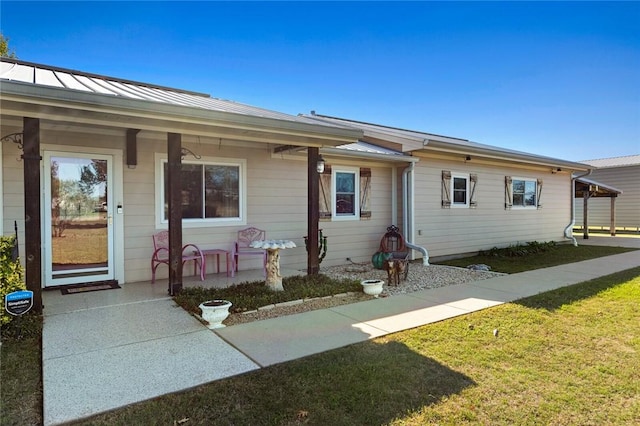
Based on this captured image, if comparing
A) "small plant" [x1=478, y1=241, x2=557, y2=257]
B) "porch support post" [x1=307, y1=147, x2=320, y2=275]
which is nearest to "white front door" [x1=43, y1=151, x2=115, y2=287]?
"porch support post" [x1=307, y1=147, x2=320, y2=275]

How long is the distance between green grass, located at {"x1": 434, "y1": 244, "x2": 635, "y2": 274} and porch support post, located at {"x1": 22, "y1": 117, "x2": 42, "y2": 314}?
784cm

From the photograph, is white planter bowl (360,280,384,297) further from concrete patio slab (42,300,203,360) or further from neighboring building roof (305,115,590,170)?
neighboring building roof (305,115,590,170)

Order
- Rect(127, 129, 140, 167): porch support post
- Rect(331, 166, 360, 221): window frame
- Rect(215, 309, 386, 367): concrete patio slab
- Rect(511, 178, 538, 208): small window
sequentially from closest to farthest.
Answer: Rect(215, 309, 386, 367): concrete patio slab, Rect(127, 129, 140, 167): porch support post, Rect(331, 166, 360, 221): window frame, Rect(511, 178, 538, 208): small window

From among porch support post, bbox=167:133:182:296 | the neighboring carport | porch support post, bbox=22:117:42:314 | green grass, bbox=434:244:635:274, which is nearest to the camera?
porch support post, bbox=22:117:42:314

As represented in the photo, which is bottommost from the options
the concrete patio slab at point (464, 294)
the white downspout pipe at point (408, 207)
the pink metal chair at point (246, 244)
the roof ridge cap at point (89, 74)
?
the concrete patio slab at point (464, 294)

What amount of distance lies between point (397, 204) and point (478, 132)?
10202 mm

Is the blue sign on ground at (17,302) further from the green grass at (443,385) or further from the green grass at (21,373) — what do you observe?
the green grass at (443,385)

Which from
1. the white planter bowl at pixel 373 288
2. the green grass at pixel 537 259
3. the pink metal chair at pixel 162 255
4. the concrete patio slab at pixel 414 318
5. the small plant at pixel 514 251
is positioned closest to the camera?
the concrete patio slab at pixel 414 318

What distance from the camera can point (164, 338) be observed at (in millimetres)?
3643

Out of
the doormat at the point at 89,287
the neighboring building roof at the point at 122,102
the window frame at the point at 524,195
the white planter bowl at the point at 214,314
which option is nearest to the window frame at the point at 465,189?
the window frame at the point at 524,195

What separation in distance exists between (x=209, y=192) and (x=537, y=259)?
810cm

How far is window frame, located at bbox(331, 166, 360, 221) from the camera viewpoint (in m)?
8.06

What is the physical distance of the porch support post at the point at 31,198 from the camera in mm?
3943

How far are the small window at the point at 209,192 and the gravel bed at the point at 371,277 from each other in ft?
7.38
